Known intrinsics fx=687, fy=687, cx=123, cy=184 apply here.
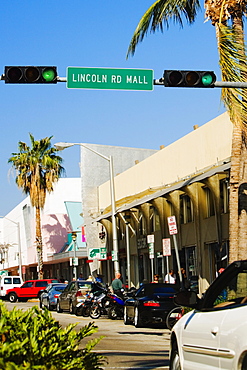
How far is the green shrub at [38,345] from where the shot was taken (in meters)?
5.06

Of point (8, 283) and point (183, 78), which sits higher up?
point (183, 78)

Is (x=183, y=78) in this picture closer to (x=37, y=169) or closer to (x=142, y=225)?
(x=142, y=225)

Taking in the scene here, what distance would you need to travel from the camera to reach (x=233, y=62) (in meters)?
15.9

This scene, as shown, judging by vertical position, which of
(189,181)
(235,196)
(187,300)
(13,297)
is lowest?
(13,297)

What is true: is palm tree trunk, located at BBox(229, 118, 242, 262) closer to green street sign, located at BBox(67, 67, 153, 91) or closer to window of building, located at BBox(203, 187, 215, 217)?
green street sign, located at BBox(67, 67, 153, 91)

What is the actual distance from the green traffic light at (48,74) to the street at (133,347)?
4.51m

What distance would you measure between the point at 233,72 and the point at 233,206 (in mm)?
3775

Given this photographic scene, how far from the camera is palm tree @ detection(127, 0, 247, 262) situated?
632 inches

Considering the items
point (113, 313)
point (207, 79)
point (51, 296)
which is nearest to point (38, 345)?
point (207, 79)

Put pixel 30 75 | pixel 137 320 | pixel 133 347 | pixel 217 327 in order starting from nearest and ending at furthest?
pixel 217 327, pixel 30 75, pixel 133 347, pixel 137 320

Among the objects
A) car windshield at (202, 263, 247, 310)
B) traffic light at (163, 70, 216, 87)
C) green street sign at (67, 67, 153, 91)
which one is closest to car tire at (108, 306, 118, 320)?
green street sign at (67, 67, 153, 91)

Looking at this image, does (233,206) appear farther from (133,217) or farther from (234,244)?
(133,217)

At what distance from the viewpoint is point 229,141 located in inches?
1116

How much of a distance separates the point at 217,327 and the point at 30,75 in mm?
9068
